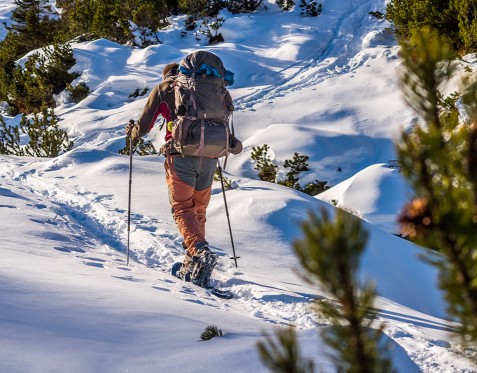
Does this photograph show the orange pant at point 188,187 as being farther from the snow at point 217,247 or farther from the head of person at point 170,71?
the head of person at point 170,71

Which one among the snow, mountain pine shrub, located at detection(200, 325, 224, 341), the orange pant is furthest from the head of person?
mountain pine shrub, located at detection(200, 325, 224, 341)

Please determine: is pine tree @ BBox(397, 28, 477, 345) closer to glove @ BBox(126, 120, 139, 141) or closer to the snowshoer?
the snowshoer

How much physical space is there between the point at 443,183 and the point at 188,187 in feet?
10.9

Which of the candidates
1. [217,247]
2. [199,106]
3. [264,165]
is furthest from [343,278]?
[264,165]

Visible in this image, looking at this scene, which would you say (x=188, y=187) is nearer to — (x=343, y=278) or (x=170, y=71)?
(x=170, y=71)

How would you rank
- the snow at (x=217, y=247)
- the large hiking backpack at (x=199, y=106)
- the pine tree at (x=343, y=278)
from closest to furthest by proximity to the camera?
the pine tree at (x=343, y=278) → the snow at (x=217, y=247) → the large hiking backpack at (x=199, y=106)

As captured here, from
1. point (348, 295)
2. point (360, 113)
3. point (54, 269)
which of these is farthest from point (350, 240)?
point (360, 113)

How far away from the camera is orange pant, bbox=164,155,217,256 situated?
3844 mm

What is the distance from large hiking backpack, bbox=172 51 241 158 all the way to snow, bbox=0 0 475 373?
1018mm

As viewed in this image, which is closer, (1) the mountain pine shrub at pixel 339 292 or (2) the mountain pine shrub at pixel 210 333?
(1) the mountain pine shrub at pixel 339 292

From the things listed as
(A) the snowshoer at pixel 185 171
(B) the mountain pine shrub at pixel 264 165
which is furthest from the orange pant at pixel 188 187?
(B) the mountain pine shrub at pixel 264 165

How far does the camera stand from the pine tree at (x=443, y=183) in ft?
2.00

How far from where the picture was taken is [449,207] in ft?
1.98

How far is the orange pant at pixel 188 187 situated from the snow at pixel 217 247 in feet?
1.22
